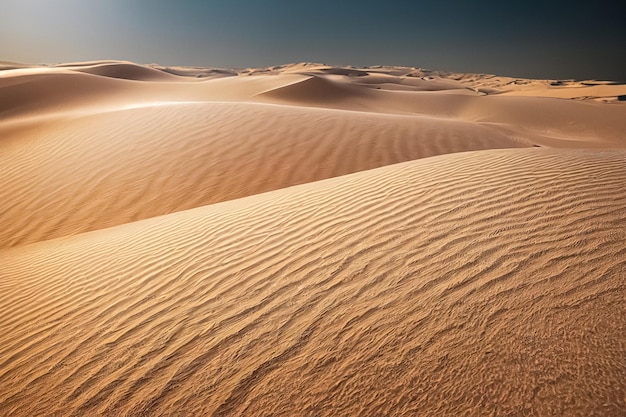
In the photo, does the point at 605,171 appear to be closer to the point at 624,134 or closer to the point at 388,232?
the point at 388,232

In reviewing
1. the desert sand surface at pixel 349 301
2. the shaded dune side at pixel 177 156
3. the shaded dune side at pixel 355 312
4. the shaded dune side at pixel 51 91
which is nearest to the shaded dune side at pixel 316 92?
the shaded dune side at pixel 51 91

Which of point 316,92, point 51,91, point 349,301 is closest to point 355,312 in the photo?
point 349,301

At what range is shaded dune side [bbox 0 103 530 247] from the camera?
7.06m

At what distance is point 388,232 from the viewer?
337cm

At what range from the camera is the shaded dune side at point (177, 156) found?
7059mm

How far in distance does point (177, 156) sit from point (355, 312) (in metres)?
7.30

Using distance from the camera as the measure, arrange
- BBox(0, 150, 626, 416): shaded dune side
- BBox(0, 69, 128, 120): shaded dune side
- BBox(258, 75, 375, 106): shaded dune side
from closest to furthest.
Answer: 1. BBox(0, 150, 626, 416): shaded dune side
2. BBox(0, 69, 128, 120): shaded dune side
3. BBox(258, 75, 375, 106): shaded dune side

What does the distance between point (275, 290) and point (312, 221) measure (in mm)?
1191

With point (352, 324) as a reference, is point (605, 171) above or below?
above

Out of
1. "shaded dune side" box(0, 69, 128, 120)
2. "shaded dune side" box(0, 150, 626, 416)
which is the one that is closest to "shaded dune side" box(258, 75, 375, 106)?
"shaded dune side" box(0, 69, 128, 120)

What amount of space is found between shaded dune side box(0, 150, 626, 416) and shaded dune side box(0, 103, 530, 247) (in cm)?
307

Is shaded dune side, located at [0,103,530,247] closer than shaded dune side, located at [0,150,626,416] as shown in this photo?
No

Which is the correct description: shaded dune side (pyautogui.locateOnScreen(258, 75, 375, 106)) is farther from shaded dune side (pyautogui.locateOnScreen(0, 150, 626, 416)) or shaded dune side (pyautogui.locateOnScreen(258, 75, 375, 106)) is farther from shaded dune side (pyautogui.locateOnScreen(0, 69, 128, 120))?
shaded dune side (pyautogui.locateOnScreen(0, 150, 626, 416))

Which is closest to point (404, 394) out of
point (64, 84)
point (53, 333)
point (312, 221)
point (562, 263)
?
point (562, 263)
